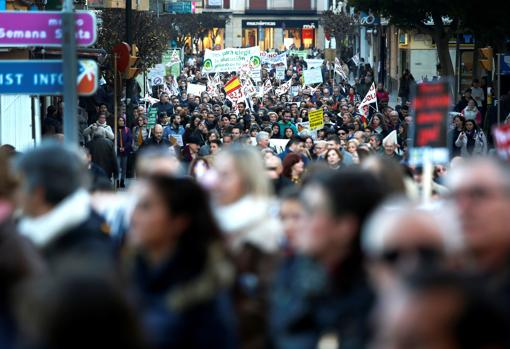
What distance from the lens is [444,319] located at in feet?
10.4

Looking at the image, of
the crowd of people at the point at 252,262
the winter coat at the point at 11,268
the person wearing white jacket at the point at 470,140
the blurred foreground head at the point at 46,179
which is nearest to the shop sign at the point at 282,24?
the person wearing white jacket at the point at 470,140

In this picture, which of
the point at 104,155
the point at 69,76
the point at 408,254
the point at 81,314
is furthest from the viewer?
the point at 104,155

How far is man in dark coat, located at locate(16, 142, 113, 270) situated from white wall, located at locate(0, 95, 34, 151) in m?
12.8

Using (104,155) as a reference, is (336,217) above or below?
above

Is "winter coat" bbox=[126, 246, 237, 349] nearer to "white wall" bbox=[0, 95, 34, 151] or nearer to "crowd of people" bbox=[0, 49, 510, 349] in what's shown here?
"crowd of people" bbox=[0, 49, 510, 349]

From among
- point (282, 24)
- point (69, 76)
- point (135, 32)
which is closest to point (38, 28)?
point (69, 76)

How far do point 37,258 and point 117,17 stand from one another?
3789 cm

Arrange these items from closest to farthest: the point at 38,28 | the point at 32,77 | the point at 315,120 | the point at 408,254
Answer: the point at 408,254, the point at 32,77, the point at 38,28, the point at 315,120

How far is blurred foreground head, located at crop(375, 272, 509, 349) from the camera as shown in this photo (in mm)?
3145

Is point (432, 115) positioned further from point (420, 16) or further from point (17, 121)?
point (420, 16)

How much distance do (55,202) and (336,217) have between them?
160cm

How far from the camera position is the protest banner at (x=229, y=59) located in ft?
149

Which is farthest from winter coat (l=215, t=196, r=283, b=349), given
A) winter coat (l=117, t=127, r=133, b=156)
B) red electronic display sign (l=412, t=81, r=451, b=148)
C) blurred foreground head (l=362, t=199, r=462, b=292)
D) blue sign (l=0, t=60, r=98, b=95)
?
winter coat (l=117, t=127, r=133, b=156)

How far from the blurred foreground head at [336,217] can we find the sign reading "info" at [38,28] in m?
6.51
